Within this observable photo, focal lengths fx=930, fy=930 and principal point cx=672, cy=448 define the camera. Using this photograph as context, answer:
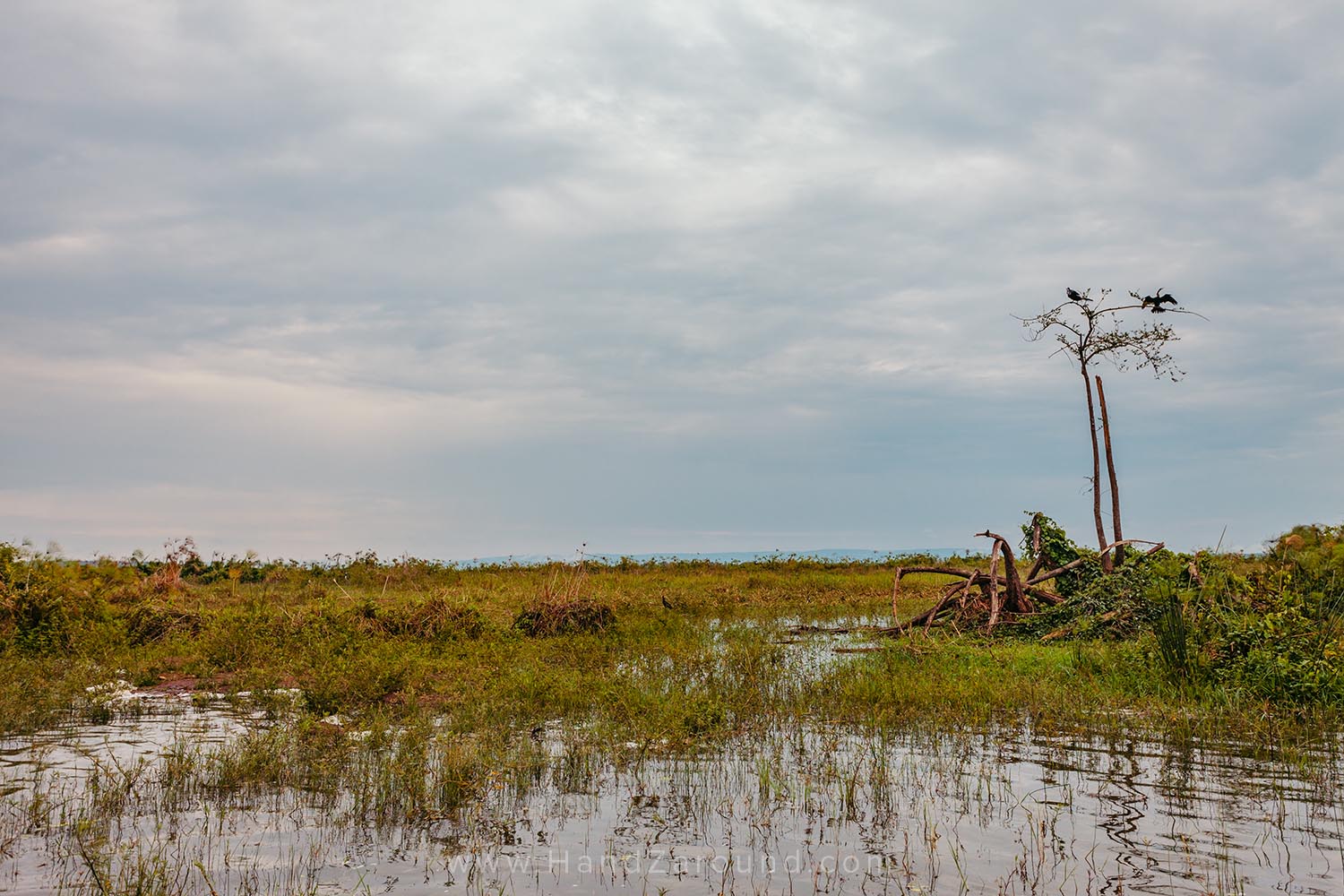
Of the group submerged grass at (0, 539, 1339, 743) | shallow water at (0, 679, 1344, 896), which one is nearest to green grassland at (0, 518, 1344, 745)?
submerged grass at (0, 539, 1339, 743)

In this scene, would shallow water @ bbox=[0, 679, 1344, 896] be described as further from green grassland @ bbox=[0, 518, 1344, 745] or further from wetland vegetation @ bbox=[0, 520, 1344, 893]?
green grassland @ bbox=[0, 518, 1344, 745]

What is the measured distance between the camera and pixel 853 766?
761 centimetres

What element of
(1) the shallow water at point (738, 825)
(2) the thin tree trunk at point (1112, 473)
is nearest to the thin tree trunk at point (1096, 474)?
(2) the thin tree trunk at point (1112, 473)

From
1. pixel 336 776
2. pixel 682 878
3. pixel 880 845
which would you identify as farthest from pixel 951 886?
pixel 336 776

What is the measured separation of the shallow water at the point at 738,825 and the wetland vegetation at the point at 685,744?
1.2 inches

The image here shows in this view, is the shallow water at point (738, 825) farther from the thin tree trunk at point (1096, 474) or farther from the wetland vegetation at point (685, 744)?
the thin tree trunk at point (1096, 474)

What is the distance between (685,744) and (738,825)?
203 centimetres

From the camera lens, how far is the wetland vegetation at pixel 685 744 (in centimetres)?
553

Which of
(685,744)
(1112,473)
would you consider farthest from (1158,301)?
(685,744)

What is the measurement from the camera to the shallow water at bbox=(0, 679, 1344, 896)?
529cm

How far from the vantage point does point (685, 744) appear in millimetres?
8219

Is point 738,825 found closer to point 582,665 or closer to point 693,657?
point 582,665

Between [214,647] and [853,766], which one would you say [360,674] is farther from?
[853,766]

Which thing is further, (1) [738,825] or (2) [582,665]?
(2) [582,665]
